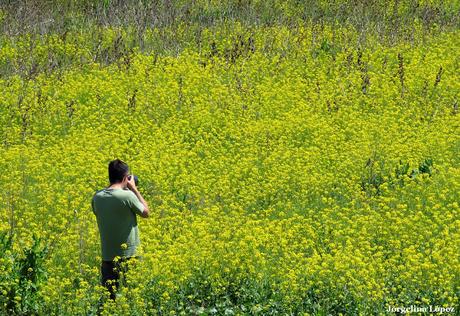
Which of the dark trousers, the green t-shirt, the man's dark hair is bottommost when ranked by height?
the dark trousers

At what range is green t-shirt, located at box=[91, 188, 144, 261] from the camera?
795 centimetres

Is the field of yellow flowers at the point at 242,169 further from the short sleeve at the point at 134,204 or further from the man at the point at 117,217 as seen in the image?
the short sleeve at the point at 134,204

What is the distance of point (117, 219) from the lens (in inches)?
315

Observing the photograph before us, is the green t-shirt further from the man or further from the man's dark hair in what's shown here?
the man's dark hair

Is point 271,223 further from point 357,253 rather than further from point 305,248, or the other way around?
point 357,253

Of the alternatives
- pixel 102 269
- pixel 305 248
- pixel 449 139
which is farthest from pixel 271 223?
pixel 449 139

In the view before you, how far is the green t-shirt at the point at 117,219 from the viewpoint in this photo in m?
7.95

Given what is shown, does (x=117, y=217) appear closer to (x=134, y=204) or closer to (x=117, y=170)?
(x=134, y=204)

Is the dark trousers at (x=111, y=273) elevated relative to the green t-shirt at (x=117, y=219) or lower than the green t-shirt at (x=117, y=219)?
lower

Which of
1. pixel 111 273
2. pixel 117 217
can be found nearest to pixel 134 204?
pixel 117 217

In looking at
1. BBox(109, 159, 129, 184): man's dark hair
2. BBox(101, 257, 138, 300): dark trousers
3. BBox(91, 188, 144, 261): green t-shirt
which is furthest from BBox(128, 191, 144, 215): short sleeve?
BBox(101, 257, 138, 300): dark trousers

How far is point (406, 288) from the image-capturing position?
25.8 feet

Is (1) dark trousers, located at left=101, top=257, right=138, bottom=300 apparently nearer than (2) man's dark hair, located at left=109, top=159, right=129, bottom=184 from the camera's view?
No

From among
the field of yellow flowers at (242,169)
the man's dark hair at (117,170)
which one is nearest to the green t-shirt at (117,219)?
the man's dark hair at (117,170)
